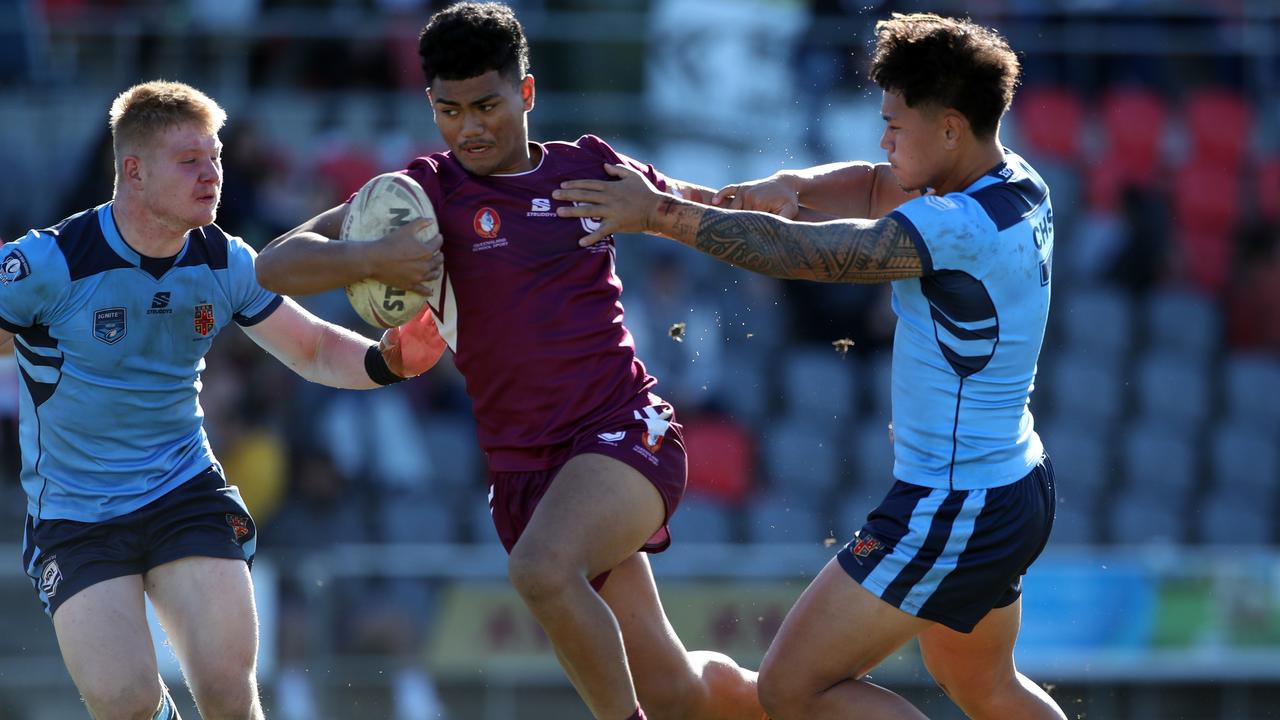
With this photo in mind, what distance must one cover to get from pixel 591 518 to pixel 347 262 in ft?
3.62

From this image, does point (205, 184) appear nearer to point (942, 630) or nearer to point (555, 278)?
point (555, 278)

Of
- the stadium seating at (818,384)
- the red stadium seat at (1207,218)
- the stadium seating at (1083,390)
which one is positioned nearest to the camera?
the stadium seating at (818,384)

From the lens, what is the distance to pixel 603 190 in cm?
515

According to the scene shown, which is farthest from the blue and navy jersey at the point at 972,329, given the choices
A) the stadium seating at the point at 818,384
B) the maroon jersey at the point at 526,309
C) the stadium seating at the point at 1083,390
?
the stadium seating at the point at 1083,390

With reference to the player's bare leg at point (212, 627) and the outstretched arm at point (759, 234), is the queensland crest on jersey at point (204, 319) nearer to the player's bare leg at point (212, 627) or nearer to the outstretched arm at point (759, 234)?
the player's bare leg at point (212, 627)

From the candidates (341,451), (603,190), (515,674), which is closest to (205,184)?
(603,190)

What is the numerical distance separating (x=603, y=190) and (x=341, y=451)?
7066mm

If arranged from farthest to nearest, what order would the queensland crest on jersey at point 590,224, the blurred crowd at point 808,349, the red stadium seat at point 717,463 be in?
1. the red stadium seat at point 717,463
2. the blurred crowd at point 808,349
3. the queensland crest on jersey at point 590,224

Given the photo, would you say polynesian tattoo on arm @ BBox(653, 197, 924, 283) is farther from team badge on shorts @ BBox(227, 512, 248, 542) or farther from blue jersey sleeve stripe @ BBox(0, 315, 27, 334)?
blue jersey sleeve stripe @ BBox(0, 315, 27, 334)

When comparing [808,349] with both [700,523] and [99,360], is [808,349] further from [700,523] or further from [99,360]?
[99,360]

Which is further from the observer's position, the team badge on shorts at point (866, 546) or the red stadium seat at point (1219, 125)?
the red stadium seat at point (1219, 125)

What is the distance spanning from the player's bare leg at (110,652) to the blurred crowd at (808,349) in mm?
4971

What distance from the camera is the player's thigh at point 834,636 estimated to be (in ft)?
15.8

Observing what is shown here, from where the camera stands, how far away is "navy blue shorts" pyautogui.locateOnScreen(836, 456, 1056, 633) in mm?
4785
